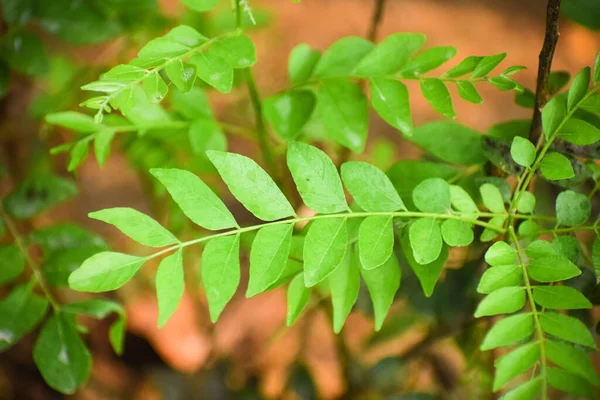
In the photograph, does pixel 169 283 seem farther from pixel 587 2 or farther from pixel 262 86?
pixel 262 86

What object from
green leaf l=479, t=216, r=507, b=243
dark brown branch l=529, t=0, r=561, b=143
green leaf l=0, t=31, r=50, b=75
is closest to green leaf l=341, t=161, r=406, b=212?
green leaf l=479, t=216, r=507, b=243

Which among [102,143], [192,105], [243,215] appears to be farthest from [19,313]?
[243,215]

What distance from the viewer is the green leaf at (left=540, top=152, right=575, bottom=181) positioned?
0.58m

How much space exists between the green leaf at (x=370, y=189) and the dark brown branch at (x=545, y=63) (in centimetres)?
21

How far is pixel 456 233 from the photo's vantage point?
1.98 feet

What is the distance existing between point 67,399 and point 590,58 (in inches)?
99.8

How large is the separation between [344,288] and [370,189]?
0.44ft

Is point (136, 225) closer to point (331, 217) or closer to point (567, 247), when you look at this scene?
point (331, 217)

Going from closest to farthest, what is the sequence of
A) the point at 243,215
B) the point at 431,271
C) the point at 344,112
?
1. the point at 431,271
2. the point at 344,112
3. the point at 243,215

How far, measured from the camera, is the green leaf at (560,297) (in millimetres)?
542

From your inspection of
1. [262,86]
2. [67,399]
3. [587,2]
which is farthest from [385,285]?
[262,86]

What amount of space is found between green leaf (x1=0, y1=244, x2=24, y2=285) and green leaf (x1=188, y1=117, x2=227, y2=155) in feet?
1.11

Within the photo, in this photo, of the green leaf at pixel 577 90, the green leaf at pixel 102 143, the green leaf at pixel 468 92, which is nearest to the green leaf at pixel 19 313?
the green leaf at pixel 102 143

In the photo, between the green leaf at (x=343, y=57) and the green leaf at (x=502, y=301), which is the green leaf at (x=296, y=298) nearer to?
the green leaf at (x=502, y=301)
